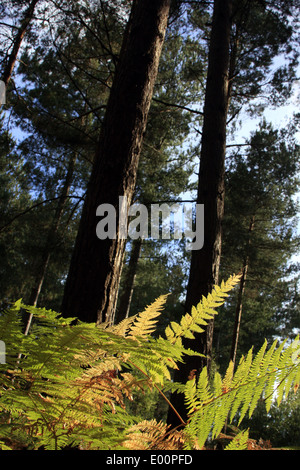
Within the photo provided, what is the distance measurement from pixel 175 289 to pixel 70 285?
15.1m

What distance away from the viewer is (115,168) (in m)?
2.13

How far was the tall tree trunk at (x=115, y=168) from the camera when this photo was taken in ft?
6.32

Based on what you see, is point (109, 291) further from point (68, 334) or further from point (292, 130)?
point (292, 130)

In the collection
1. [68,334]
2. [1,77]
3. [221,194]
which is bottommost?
[68,334]

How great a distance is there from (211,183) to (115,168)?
2.55 m

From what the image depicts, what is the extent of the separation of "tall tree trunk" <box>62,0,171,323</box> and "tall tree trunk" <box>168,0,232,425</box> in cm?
186

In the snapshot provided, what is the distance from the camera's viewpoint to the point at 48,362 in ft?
1.59

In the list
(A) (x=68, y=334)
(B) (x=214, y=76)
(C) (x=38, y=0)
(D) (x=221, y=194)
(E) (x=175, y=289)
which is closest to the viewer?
(A) (x=68, y=334)

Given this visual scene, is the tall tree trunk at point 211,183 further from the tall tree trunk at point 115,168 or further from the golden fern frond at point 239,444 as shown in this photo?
the golden fern frond at point 239,444

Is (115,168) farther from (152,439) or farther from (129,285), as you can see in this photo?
(129,285)

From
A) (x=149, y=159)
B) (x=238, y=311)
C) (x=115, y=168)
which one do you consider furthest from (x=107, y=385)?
(x=238, y=311)

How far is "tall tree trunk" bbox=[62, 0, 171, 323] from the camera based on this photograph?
6.32 feet

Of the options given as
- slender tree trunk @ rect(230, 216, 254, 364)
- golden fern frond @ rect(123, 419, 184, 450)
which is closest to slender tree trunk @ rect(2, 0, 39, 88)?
golden fern frond @ rect(123, 419, 184, 450)
